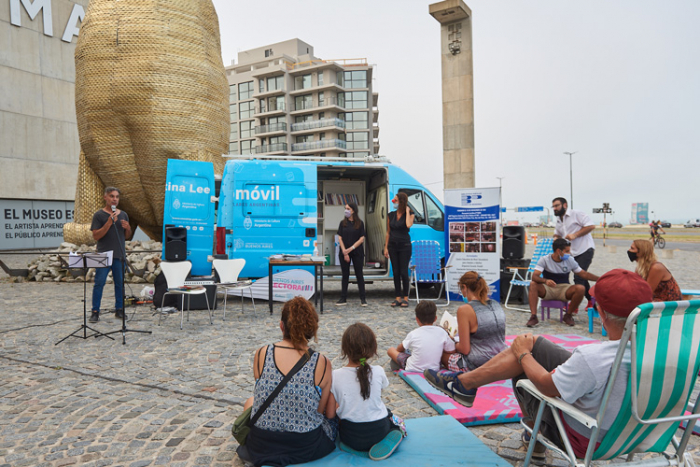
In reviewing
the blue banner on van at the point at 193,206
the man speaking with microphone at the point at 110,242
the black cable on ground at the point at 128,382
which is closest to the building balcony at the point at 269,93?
the blue banner on van at the point at 193,206

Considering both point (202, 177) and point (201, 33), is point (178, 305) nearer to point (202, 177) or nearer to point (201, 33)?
point (202, 177)

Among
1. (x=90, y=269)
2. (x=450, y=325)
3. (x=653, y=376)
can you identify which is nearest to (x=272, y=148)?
(x=90, y=269)

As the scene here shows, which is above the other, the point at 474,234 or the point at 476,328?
the point at 474,234

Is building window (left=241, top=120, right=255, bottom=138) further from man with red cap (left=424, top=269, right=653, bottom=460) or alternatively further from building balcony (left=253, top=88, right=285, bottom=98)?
man with red cap (left=424, top=269, right=653, bottom=460)

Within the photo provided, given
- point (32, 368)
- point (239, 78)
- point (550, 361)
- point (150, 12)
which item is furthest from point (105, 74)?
point (239, 78)

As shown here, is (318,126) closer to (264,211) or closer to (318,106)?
(318,106)

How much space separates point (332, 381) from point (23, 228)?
2066 centimetres

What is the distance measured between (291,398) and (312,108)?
60.9m

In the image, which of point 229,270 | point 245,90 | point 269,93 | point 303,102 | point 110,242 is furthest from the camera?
point 245,90

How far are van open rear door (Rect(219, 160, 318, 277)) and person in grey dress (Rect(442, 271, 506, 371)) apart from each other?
4.63 meters

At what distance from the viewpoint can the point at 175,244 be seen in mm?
7180

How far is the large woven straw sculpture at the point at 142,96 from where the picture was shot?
1043cm

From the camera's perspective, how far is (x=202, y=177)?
25.3 ft

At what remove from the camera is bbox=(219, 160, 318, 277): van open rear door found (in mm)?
7828
